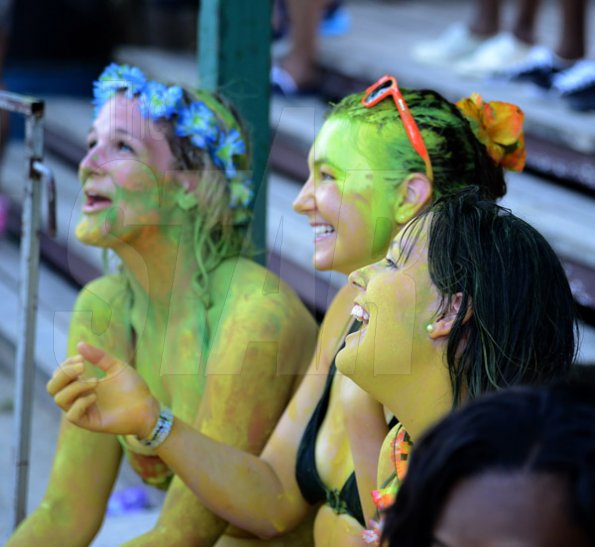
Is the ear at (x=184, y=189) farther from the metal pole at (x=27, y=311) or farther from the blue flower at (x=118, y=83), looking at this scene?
the metal pole at (x=27, y=311)

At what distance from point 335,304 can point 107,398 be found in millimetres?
570

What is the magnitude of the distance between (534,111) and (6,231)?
9.58ft

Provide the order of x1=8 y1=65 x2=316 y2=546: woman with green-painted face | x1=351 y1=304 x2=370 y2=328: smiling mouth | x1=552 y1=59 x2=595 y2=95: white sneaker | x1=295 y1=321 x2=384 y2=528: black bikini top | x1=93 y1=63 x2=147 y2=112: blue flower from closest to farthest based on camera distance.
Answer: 1. x1=351 y1=304 x2=370 y2=328: smiling mouth
2. x1=295 y1=321 x2=384 y2=528: black bikini top
3. x1=8 y1=65 x2=316 y2=546: woman with green-painted face
4. x1=93 y1=63 x2=147 y2=112: blue flower
5. x1=552 y1=59 x2=595 y2=95: white sneaker

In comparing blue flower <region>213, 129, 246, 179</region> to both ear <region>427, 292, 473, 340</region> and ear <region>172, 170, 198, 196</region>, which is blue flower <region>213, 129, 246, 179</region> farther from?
ear <region>427, 292, 473, 340</region>

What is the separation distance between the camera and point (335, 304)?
8.43ft

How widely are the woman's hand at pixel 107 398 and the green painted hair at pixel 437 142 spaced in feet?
2.38

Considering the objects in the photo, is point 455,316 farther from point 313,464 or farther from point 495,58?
point 495,58

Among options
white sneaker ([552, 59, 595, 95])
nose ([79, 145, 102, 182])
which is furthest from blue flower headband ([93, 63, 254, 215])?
white sneaker ([552, 59, 595, 95])

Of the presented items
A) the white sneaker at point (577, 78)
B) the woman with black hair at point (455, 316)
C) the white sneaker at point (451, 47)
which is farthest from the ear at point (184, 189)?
the white sneaker at point (451, 47)

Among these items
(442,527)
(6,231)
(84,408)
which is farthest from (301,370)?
(6,231)

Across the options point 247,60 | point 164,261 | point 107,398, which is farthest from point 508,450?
point 247,60

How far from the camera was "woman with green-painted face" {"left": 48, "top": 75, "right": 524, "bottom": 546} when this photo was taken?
235cm

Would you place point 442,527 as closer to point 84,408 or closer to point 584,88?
point 84,408

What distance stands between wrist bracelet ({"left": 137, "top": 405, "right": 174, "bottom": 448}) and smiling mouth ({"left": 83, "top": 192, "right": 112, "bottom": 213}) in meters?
0.66
